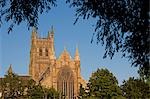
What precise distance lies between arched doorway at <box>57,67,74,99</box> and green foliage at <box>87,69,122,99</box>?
4894cm

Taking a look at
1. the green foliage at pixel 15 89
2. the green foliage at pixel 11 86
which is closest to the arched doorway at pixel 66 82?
the green foliage at pixel 15 89

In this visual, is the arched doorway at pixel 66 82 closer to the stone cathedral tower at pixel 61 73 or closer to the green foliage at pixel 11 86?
the stone cathedral tower at pixel 61 73

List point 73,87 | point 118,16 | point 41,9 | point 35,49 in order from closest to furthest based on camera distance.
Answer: point 118,16
point 41,9
point 73,87
point 35,49

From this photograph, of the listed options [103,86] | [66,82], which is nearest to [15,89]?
[103,86]

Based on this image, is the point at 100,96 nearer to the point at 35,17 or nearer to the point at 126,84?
the point at 126,84

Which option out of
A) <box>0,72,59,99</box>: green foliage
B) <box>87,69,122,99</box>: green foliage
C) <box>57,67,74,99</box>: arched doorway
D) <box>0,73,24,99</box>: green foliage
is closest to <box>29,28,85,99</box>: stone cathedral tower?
<box>57,67,74,99</box>: arched doorway

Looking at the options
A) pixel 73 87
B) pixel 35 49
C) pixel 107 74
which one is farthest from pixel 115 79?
pixel 35 49

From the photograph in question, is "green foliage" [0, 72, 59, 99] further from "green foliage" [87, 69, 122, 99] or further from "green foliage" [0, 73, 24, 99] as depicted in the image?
"green foliage" [87, 69, 122, 99]

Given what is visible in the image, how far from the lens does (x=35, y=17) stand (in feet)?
33.9

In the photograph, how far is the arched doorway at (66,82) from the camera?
111 m

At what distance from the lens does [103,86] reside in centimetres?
6025

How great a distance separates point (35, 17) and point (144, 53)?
268cm

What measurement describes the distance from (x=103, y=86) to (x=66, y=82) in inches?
2006

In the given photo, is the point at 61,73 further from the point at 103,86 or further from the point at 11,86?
the point at 103,86
